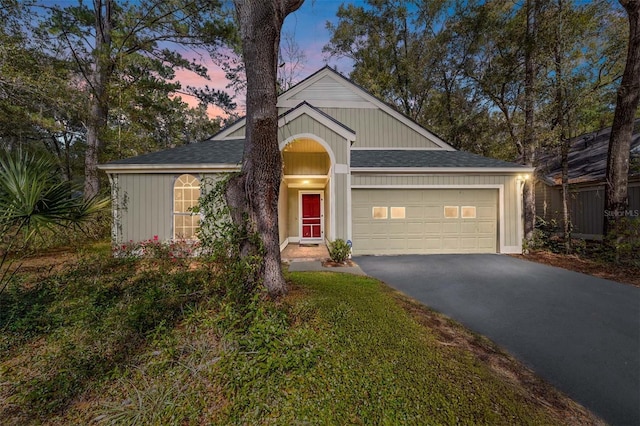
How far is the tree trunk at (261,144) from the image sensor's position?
3430 mm

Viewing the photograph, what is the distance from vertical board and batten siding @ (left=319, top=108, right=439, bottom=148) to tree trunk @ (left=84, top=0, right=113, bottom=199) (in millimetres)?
10098

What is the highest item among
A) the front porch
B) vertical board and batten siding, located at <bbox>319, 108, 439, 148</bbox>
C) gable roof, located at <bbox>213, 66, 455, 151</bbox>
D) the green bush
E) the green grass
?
gable roof, located at <bbox>213, 66, 455, 151</bbox>

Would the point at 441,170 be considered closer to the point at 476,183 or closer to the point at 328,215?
the point at 476,183

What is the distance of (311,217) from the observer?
11.2m

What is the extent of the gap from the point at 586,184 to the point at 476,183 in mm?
6485

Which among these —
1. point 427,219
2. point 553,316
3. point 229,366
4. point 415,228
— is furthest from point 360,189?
point 229,366

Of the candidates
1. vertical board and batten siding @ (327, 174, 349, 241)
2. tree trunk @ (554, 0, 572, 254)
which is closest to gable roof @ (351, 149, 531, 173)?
vertical board and batten siding @ (327, 174, 349, 241)

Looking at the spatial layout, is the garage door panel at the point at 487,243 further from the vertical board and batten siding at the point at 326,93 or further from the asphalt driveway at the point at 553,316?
the vertical board and batten siding at the point at 326,93

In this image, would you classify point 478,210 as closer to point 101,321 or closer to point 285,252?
point 285,252

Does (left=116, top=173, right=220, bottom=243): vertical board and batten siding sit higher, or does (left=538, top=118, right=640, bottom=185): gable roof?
(left=538, top=118, right=640, bottom=185): gable roof

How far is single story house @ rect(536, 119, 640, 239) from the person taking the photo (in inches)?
369

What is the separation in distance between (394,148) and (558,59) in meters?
5.82

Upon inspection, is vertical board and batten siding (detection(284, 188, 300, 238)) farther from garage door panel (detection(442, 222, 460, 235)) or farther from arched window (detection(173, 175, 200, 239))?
garage door panel (detection(442, 222, 460, 235))

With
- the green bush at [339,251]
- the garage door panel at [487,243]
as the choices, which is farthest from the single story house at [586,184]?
the green bush at [339,251]
